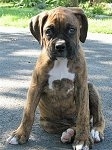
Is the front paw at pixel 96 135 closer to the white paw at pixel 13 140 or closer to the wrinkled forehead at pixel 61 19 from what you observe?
the white paw at pixel 13 140

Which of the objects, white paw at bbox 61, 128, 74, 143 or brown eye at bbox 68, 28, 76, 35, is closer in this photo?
brown eye at bbox 68, 28, 76, 35

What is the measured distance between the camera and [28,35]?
12.1m

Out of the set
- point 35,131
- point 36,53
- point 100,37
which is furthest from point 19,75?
point 100,37

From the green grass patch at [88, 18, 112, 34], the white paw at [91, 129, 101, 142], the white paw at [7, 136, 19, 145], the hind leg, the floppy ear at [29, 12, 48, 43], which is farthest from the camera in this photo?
the green grass patch at [88, 18, 112, 34]

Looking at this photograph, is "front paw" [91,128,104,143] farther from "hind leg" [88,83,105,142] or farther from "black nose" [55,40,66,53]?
"black nose" [55,40,66,53]

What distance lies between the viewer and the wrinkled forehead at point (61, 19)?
13.8 ft

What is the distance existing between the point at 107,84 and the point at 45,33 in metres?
2.87

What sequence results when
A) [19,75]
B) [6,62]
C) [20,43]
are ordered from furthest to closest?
[20,43] < [6,62] < [19,75]

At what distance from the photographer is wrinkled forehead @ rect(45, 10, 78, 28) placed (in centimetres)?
419

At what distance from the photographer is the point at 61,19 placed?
4.20m

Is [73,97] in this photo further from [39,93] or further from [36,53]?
[36,53]

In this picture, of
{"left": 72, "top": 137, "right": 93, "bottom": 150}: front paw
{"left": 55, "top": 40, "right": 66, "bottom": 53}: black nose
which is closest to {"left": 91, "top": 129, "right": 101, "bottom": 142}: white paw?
{"left": 72, "top": 137, "right": 93, "bottom": 150}: front paw

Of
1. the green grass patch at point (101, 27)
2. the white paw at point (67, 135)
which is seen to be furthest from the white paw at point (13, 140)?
the green grass patch at point (101, 27)

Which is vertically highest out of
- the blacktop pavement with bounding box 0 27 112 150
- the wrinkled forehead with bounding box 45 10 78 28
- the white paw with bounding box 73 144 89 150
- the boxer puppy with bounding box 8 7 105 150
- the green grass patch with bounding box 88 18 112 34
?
the wrinkled forehead with bounding box 45 10 78 28
